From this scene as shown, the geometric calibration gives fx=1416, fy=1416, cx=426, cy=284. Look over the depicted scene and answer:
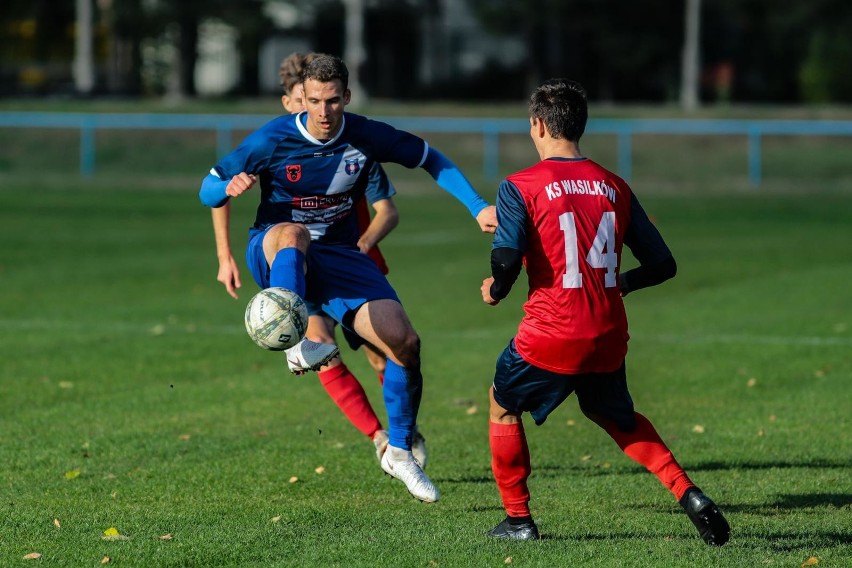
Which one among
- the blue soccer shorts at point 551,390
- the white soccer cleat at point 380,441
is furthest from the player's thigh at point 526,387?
the white soccer cleat at point 380,441

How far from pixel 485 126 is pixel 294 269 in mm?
31244

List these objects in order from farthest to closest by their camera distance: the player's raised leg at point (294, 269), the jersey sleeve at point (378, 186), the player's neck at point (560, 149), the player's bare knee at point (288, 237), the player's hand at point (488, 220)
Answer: the jersey sleeve at point (378, 186)
the player's bare knee at point (288, 237)
the player's raised leg at point (294, 269)
the player's hand at point (488, 220)
the player's neck at point (560, 149)

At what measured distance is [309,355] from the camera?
660cm

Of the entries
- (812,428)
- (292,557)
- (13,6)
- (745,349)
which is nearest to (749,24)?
(13,6)

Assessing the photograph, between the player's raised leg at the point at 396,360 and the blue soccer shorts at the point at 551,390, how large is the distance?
1261 mm

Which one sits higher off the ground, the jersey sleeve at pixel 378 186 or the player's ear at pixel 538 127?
the player's ear at pixel 538 127

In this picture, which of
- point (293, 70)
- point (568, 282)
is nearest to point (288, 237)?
point (293, 70)

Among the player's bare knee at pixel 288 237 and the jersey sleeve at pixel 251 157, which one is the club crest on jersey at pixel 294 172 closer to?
the jersey sleeve at pixel 251 157

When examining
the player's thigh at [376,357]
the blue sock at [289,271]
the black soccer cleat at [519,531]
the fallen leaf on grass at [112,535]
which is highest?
the blue sock at [289,271]

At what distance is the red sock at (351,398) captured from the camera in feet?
25.1

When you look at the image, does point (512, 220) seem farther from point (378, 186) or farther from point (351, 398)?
point (378, 186)

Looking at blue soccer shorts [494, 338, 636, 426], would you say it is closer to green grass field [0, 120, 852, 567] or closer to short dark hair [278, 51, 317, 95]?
green grass field [0, 120, 852, 567]

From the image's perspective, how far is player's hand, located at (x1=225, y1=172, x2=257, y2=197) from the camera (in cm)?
682


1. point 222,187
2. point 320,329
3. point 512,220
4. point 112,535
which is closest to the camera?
point 512,220
